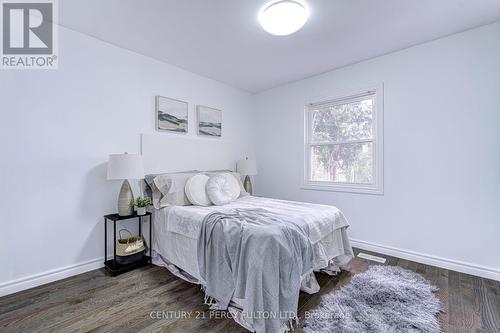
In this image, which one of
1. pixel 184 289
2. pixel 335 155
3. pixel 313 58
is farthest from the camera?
pixel 335 155

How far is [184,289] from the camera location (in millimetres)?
2062

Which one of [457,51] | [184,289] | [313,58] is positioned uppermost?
[313,58]

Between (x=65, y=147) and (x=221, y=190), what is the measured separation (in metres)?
1.63

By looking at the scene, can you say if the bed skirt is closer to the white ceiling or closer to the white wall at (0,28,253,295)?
the white wall at (0,28,253,295)

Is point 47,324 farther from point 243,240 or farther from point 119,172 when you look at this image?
point 243,240

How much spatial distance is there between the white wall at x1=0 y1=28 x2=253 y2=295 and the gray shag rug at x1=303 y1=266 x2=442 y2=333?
2341mm

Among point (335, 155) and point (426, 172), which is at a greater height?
point (335, 155)

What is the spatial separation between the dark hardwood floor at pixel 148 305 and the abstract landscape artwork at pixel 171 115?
Result: 1769 mm

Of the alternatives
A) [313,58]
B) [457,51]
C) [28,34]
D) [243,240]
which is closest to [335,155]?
[313,58]

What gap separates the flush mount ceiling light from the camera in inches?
74.4

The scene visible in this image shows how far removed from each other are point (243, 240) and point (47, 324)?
4.89 feet

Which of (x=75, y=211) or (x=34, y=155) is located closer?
(x=34, y=155)

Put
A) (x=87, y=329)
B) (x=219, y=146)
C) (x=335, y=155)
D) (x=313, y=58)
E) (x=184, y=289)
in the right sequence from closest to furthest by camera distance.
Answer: (x=87, y=329) → (x=184, y=289) → (x=313, y=58) → (x=335, y=155) → (x=219, y=146)

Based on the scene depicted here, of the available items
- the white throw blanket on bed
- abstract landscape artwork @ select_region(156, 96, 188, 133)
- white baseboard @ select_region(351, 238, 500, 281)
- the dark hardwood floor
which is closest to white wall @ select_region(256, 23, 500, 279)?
white baseboard @ select_region(351, 238, 500, 281)
